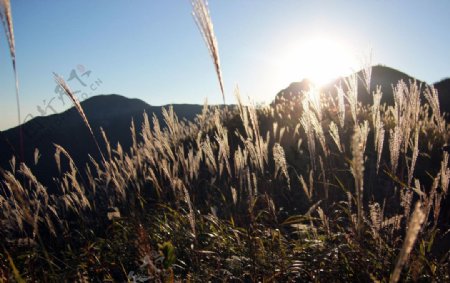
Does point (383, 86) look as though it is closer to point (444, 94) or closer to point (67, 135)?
point (444, 94)

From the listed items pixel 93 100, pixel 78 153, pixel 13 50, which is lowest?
pixel 78 153

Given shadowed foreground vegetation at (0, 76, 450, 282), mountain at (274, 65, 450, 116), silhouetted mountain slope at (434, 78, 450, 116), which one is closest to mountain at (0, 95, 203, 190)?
mountain at (274, 65, 450, 116)

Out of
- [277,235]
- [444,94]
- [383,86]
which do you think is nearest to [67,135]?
[383,86]

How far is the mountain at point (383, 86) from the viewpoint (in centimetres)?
1649

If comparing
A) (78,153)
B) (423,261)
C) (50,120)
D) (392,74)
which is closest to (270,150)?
(423,261)

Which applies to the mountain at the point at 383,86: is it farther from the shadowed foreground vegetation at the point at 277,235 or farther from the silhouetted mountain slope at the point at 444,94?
the shadowed foreground vegetation at the point at 277,235

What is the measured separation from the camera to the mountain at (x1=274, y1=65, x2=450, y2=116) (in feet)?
54.1

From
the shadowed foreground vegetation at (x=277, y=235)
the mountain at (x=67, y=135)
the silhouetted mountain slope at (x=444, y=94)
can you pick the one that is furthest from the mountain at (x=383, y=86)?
the mountain at (x=67, y=135)

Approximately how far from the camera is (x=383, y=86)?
2352cm

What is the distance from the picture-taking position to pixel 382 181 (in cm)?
477

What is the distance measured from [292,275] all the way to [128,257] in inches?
51.0

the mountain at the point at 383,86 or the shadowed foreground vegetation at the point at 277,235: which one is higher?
the mountain at the point at 383,86

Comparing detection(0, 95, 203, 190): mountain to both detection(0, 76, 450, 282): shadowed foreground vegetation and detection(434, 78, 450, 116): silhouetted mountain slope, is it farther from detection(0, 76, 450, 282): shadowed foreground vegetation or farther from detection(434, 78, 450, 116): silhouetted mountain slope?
detection(0, 76, 450, 282): shadowed foreground vegetation

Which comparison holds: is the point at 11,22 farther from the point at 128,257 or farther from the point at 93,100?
the point at 93,100
